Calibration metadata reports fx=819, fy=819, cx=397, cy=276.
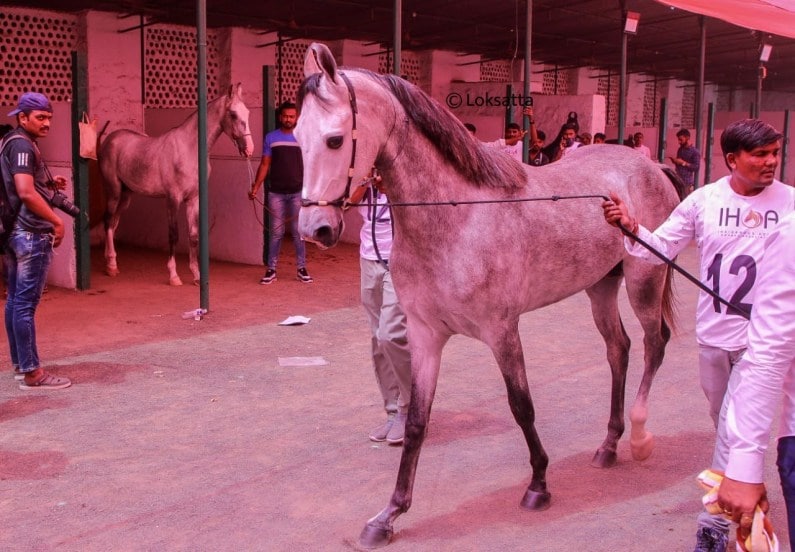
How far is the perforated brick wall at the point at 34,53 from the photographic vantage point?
33.7 feet

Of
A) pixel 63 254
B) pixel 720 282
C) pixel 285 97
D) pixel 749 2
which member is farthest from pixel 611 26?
pixel 720 282

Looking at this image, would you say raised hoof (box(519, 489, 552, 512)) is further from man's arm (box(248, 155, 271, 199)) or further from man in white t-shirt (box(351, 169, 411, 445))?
man's arm (box(248, 155, 271, 199))

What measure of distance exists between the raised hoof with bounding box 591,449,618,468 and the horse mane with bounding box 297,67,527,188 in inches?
53.2

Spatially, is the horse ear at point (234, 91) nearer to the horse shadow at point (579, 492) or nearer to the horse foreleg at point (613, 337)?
the horse foreleg at point (613, 337)

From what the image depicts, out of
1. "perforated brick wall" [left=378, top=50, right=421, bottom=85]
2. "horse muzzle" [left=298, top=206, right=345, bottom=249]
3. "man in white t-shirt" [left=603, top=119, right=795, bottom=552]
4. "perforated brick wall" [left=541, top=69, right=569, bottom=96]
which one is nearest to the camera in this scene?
"man in white t-shirt" [left=603, top=119, right=795, bottom=552]

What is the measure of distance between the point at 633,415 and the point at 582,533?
860 mm

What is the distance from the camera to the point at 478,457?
3889 millimetres

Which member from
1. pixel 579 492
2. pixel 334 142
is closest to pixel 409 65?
pixel 579 492

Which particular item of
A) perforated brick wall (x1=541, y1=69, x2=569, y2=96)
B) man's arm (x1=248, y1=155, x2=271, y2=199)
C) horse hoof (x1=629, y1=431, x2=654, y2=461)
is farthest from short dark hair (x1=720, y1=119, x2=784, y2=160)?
perforated brick wall (x1=541, y1=69, x2=569, y2=96)

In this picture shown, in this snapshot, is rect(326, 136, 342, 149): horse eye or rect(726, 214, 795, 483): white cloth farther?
rect(326, 136, 342, 149): horse eye

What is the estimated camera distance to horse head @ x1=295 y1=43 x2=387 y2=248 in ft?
9.02

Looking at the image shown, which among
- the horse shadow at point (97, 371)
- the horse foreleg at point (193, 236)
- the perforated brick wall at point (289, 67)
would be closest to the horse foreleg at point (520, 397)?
the horse shadow at point (97, 371)

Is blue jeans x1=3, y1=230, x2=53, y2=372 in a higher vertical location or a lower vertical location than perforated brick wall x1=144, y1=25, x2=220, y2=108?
lower

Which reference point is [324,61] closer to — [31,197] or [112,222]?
[31,197]
